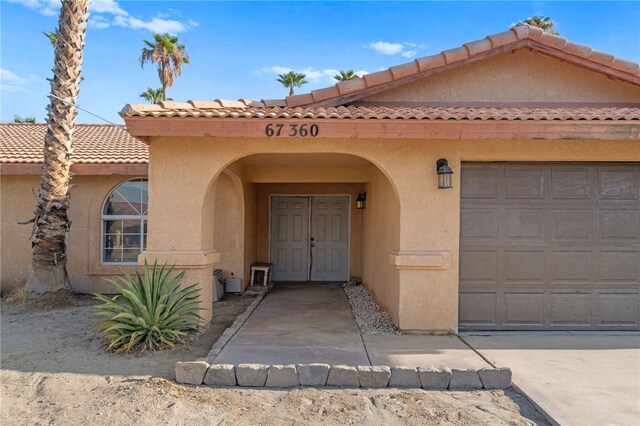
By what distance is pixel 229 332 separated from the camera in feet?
21.6

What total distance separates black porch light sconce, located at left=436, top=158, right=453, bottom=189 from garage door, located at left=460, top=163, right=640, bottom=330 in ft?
1.74

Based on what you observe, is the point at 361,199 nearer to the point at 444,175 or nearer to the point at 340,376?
the point at 444,175

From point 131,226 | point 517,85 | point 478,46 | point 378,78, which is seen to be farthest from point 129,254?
point 517,85

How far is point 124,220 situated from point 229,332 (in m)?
5.64

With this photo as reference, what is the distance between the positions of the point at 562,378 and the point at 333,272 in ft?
26.7

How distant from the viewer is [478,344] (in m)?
6.17

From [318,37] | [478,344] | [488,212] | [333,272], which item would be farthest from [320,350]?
[318,37]

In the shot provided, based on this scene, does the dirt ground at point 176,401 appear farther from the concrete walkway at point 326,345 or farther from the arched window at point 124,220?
the arched window at point 124,220

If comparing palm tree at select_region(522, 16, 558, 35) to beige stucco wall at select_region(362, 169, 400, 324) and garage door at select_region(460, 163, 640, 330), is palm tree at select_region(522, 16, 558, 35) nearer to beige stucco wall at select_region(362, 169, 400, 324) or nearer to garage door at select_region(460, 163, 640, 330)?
beige stucco wall at select_region(362, 169, 400, 324)

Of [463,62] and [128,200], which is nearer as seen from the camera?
[463,62]

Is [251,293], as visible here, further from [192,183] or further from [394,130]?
[394,130]

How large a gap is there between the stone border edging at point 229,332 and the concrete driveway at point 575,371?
336 centimetres

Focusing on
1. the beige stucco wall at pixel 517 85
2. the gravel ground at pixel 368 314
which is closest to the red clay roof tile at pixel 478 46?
the beige stucco wall at pixel 517 85

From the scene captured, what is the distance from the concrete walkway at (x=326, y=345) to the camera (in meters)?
5.36
